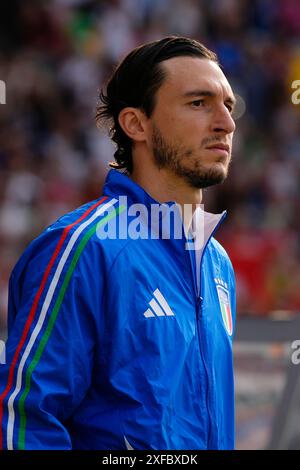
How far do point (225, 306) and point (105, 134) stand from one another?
579cm

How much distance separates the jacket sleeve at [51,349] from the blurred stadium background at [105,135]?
5077 mm

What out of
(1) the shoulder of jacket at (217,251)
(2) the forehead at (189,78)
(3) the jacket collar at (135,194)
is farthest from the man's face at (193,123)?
(1) the shoulder of jacket at (217,251)

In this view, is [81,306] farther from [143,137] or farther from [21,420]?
[143,137]

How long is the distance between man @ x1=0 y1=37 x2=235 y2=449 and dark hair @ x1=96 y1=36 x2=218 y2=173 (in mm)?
55

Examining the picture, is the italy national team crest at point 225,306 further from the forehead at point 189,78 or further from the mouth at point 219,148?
the forehead at point 189,78

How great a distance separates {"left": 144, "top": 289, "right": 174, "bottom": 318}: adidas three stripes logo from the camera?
7.16 feet

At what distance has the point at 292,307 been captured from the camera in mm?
7422

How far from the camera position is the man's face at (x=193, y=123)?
95.3 inches

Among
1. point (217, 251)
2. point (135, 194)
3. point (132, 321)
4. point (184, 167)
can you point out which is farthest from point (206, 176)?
point (132, 321)

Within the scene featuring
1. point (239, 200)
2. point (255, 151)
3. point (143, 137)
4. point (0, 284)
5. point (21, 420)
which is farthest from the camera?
point (255, 151)

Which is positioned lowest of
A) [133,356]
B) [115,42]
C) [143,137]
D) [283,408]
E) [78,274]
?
[283,408]

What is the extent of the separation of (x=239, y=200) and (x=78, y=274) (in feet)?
22.8

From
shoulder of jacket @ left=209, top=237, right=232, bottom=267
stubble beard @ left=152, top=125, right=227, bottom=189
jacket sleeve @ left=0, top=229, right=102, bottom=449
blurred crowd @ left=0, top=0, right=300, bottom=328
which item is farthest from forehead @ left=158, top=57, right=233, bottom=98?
blurred crowd @ left=0, top=0, right=300, bottom=328
